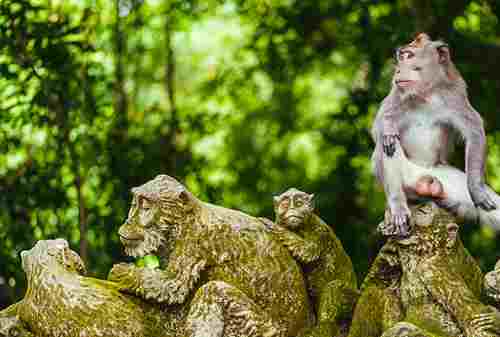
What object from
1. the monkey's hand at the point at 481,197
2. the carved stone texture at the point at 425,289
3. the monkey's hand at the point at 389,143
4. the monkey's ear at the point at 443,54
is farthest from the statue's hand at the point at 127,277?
the monkey's ear at the point at 443,54

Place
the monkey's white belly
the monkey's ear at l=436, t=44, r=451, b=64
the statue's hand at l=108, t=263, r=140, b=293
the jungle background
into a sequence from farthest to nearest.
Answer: the jungle background → the monkey's ear at l=436, t=44, r=451, b=64 → the monkey's white belly → the statue's hand at l=108, t=263, r=140, b=293

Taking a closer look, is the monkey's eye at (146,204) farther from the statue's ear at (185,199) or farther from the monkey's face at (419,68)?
the monkey's face at (419,68)

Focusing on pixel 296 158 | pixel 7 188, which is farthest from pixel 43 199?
pixel 296 158

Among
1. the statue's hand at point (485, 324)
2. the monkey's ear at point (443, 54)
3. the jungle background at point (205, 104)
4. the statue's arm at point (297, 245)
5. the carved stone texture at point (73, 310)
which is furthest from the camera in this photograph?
the jungle background at point (205, 104)

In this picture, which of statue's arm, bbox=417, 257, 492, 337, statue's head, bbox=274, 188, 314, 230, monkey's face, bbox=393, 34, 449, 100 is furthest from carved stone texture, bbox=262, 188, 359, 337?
monkey's face, bbox=393, 34, 449, 100

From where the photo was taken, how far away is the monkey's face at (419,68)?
5781mm

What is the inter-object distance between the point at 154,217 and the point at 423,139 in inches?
65.1

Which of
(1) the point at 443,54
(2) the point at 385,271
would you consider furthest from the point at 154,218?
(1) the point at 443,54

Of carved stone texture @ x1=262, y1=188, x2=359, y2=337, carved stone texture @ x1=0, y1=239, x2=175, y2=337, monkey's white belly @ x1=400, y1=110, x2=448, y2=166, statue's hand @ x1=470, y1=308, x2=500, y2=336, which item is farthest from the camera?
monkey's white belly @ x1=400, y1=110, x2=448, y2=166

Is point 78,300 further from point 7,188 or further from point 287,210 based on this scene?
point 7,188

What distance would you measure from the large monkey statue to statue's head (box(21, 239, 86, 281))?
1.73 metres

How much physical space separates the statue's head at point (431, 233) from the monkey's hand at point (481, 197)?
0.39 meters

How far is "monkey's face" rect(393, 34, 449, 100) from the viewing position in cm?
578

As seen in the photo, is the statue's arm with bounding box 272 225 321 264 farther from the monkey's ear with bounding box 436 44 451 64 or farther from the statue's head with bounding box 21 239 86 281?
the monkey's ear with bounding box 436 44 451 64
